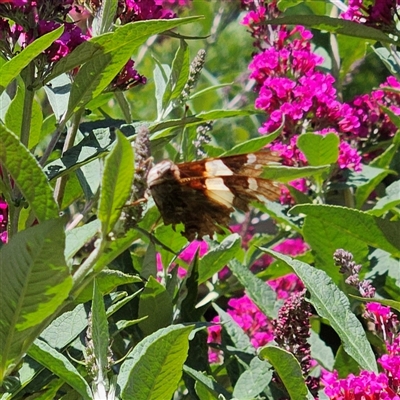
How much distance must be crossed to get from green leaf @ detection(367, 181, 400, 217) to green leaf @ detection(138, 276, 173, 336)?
53 cm

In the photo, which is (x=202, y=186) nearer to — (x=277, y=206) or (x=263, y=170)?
(x=263, y=170)

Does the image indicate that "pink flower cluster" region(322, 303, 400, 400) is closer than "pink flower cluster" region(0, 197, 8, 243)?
Yes

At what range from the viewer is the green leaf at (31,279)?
2.55ft

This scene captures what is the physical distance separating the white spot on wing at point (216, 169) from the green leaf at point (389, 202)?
702 mm

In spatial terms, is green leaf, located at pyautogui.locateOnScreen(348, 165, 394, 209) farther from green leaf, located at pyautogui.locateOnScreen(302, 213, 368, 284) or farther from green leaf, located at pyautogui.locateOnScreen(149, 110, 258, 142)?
green leaf, located at pyautogui.locateOnScreen(149, 110, 258, 142)

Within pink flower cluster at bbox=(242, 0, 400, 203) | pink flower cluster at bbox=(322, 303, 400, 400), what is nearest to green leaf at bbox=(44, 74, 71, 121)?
pink flower cluster at bbox=(242, 0, 400, 203)

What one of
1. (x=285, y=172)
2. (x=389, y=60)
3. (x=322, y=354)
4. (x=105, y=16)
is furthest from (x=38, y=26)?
(x=389, y=60)

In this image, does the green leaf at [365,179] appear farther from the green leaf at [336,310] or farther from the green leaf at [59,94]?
the green leaf at [59,94]

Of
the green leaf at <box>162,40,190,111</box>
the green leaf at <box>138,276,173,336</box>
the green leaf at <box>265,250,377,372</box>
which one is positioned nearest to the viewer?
the green leaf at <box>265,250,377,372</box>

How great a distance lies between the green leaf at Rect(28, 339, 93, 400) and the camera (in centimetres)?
99

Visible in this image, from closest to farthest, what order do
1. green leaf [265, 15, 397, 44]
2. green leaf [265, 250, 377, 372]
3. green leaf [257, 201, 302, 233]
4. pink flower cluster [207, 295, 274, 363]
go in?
green leaf [265, 250, 377, 372], green leaf [265, 15, 397, 44], green leaf [257, 201, 302, 233], pink flower cluster [207, 295, 274, 363]

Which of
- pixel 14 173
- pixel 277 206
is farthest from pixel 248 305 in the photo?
pixel 14 173

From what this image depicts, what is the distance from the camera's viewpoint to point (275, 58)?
75.4 inches

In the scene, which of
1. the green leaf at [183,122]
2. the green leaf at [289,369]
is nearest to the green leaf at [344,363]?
the green leaf at [289,369]
